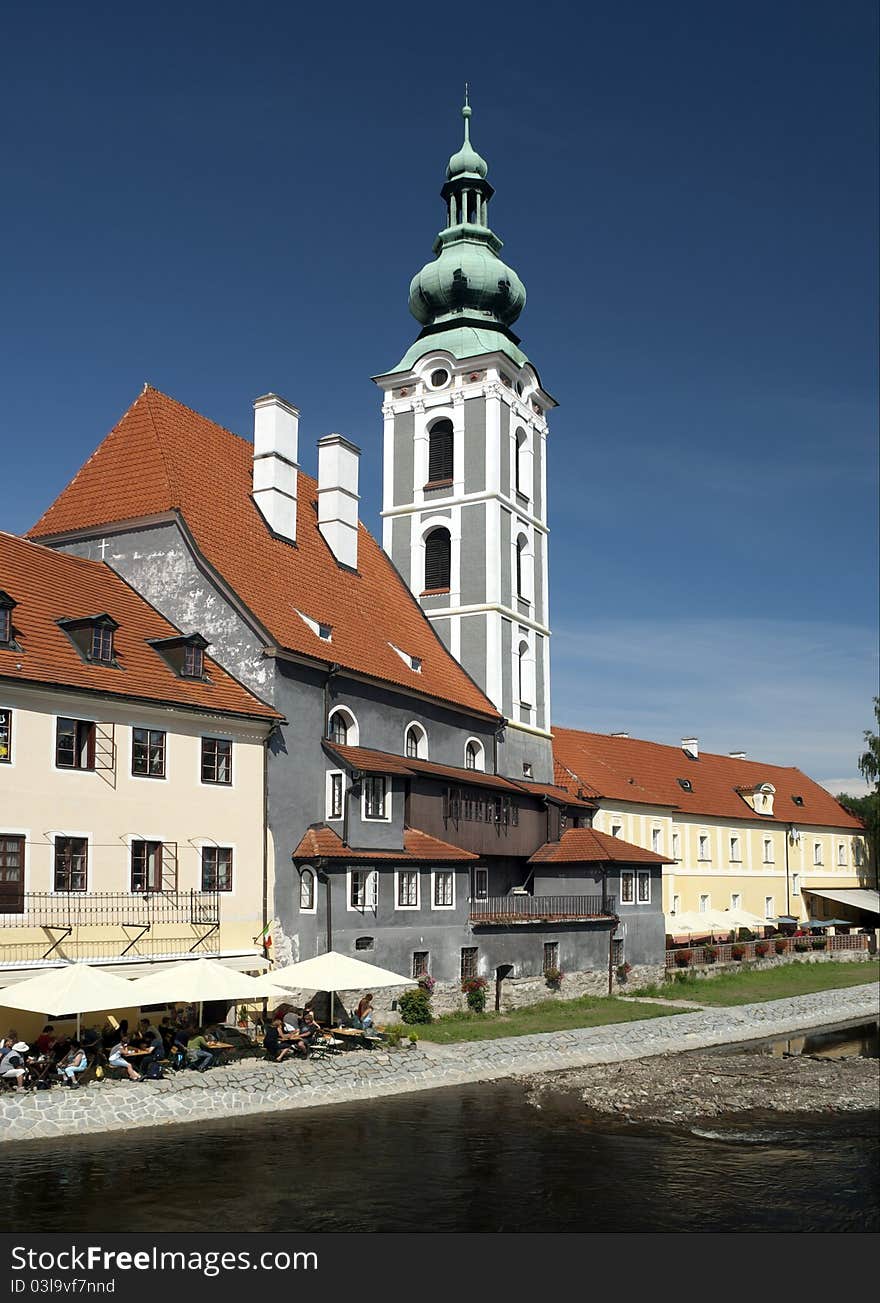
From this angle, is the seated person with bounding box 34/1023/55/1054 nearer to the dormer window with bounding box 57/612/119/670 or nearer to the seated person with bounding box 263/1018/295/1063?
the seated person with bounding box 263/1018/295/1063

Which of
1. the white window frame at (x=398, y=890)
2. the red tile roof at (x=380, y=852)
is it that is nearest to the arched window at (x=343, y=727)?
the red tile roof at (x=380, y=852)

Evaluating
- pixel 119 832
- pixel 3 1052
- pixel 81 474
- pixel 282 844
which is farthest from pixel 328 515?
pixel 3 1052

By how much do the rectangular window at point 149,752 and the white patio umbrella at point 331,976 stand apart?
5508mm

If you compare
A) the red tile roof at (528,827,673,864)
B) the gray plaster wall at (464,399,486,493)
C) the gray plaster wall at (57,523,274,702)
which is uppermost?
the gray plaster wall at (464,399,486,493)

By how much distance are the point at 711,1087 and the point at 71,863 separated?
15.2m

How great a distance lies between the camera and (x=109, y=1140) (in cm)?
2128

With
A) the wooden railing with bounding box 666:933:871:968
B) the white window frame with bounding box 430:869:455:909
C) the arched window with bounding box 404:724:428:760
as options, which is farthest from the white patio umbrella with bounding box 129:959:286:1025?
the wooden railing with bounding box 666:933:871:968

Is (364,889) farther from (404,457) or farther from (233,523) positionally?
(404,457)

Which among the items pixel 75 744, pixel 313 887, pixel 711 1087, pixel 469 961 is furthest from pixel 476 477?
pixel 711 1087

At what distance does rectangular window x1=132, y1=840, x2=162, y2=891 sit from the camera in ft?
95.7

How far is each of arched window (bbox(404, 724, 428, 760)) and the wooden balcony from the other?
5.10 meters

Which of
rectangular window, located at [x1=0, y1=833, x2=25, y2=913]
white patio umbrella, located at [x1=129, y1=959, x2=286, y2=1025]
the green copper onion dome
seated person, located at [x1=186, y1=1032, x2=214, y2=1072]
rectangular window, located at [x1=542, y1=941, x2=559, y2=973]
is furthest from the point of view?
the green copper onion dome

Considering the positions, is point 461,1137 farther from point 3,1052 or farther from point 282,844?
point 282,844

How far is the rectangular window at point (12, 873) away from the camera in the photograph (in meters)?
26.0
